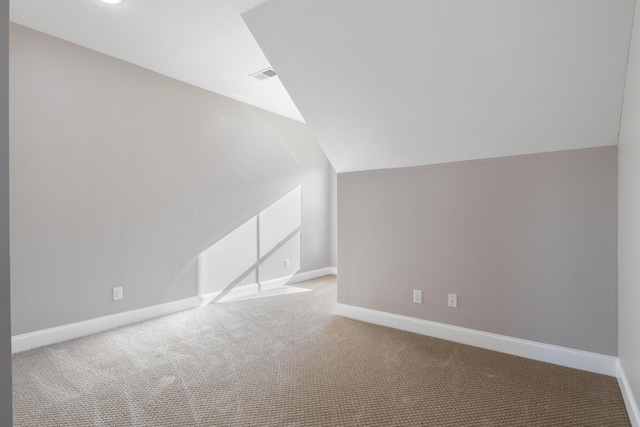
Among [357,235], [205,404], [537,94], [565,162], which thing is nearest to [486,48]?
[537,94]

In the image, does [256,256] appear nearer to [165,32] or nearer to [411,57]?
[165,32]

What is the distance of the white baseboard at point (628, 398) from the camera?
1.68m

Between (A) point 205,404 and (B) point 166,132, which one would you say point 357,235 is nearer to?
(A) point 205,404

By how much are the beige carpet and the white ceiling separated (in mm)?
2571

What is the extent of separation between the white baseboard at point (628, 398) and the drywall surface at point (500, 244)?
0.66 ft

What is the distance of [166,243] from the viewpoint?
12.2 feet

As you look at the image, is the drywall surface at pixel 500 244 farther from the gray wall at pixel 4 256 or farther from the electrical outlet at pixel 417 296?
the gray wall at pixel 4 256

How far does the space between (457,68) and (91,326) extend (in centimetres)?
365

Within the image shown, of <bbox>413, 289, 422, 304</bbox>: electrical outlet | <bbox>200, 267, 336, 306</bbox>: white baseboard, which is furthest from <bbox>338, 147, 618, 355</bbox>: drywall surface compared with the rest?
<bbox>200, 267, 336, 306</bbox>: white baseboard

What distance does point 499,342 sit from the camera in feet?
8.81

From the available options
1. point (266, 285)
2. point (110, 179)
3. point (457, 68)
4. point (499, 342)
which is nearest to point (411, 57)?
point (457, 68)

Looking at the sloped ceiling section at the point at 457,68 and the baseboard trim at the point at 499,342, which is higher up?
the sloped ceiling section at the point at 457,68

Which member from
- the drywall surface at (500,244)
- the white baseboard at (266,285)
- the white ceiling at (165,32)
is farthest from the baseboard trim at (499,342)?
the white ceiling at (165,32)

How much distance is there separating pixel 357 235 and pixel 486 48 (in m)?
2.01
